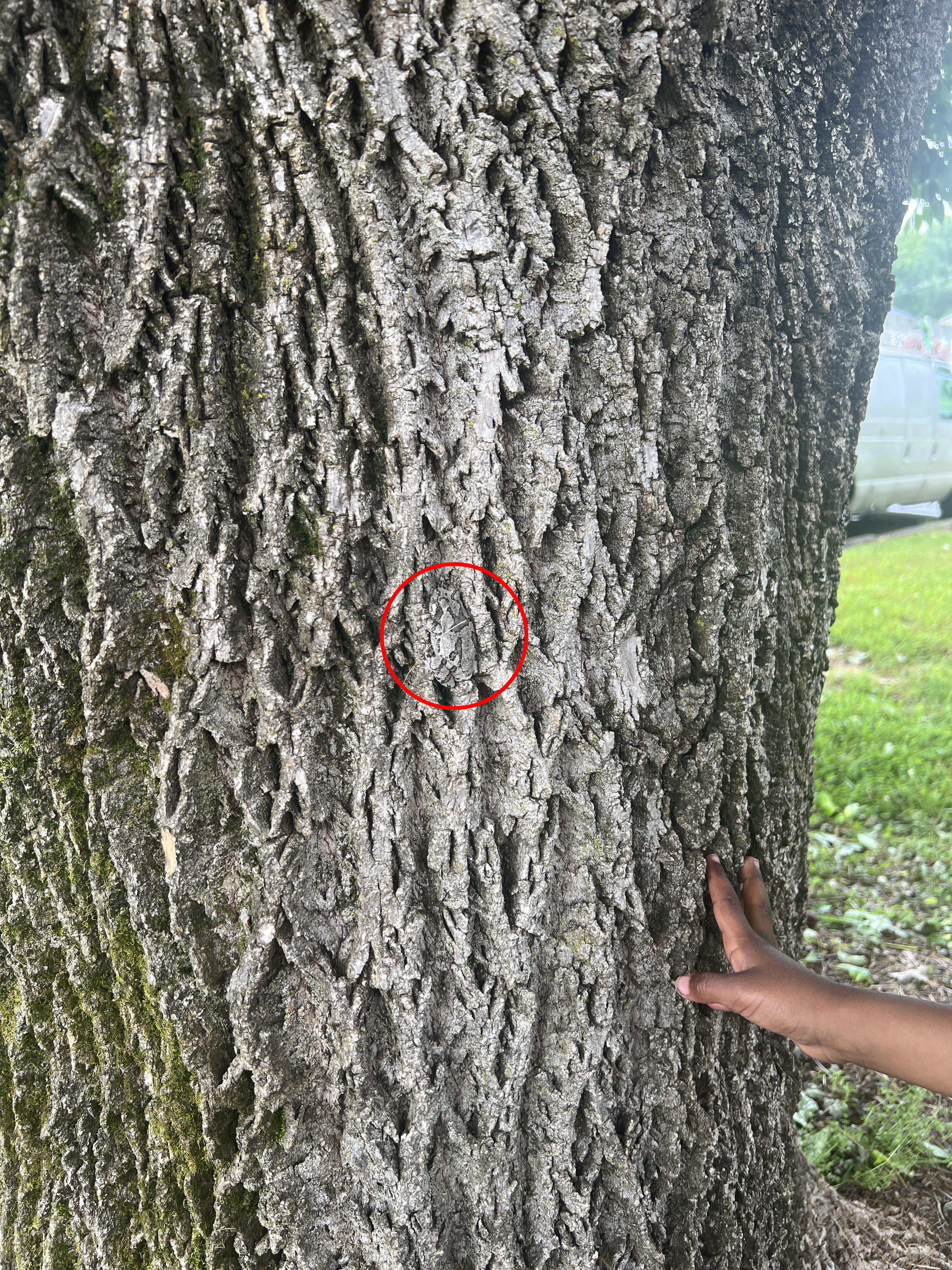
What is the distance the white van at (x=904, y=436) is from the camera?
9312 millimetres

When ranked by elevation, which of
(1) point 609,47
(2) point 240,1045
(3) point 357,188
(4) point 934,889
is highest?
(1) point 609,47

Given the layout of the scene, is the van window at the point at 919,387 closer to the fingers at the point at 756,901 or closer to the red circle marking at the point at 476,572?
the fingers at the point at 756,901

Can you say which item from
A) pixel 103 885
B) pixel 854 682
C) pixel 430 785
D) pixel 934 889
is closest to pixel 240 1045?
pixel 103 885

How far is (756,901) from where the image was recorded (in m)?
1.80

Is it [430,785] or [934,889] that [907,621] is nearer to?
[934,889]

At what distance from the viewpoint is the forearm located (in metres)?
1.48

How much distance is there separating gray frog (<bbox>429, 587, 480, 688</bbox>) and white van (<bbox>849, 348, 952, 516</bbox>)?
8.28 meters

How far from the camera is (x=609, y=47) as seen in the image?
55.6 inches

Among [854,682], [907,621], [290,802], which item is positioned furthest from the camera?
[907,621]

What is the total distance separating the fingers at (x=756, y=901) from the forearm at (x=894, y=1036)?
7.6 inches

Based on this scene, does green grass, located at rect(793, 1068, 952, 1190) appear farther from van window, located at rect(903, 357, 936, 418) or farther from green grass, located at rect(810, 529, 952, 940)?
van window, located at rect(903, 357, 936, 418)

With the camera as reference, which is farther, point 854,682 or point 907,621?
point 907,621

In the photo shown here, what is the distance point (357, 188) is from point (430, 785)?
100 centimetres

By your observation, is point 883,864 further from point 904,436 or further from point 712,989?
point 904,436
